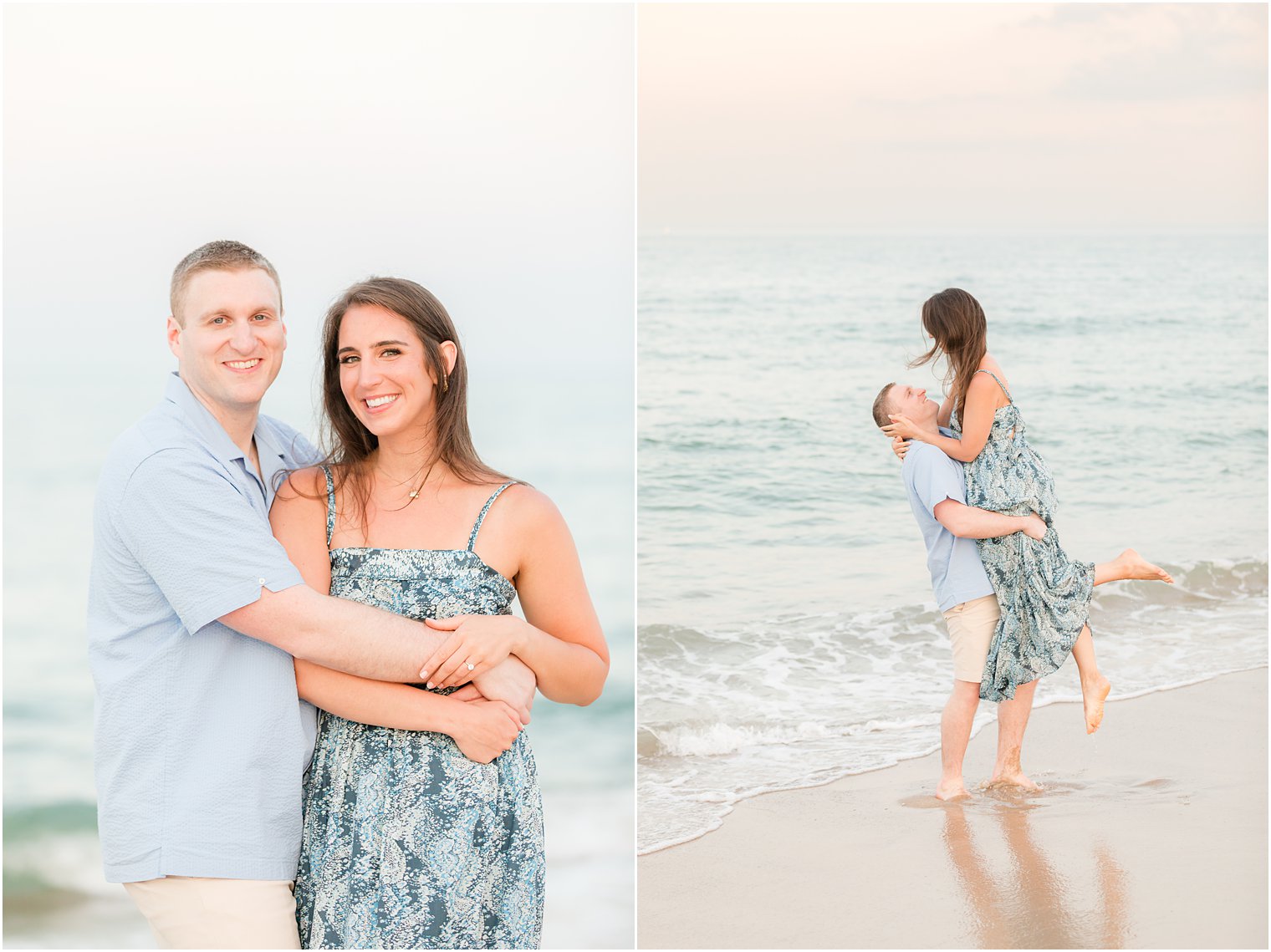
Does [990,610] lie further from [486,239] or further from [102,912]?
[486,239]

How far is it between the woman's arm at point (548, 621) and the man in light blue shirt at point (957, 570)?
1.99m

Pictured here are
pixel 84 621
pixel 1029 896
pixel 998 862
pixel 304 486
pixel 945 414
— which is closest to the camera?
pixel 304 486

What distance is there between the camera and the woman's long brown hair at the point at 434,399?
207 cm

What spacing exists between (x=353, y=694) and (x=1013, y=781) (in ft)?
9.33

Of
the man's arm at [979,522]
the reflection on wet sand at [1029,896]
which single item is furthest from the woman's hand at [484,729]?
the man's arm at [979,522]

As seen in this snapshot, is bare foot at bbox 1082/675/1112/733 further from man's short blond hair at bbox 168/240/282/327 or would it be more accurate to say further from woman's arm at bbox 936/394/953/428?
man's short blond hair at bbox 168/240/282/327

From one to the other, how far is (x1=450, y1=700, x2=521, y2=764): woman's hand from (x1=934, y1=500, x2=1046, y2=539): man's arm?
7.30ft

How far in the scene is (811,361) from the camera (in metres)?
15.1

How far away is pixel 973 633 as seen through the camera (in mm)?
4027

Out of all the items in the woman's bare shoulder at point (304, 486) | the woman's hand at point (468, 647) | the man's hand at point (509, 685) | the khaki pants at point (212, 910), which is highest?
the woman's bare shoulder at point (304, 486)

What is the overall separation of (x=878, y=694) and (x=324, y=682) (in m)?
4.18

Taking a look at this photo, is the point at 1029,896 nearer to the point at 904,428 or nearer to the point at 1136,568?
the point at 1136,568

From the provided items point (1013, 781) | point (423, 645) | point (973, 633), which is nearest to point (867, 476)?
point (1013, 781)

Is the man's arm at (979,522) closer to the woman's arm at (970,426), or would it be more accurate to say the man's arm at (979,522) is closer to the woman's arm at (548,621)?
the woman's arm at (970,426)
